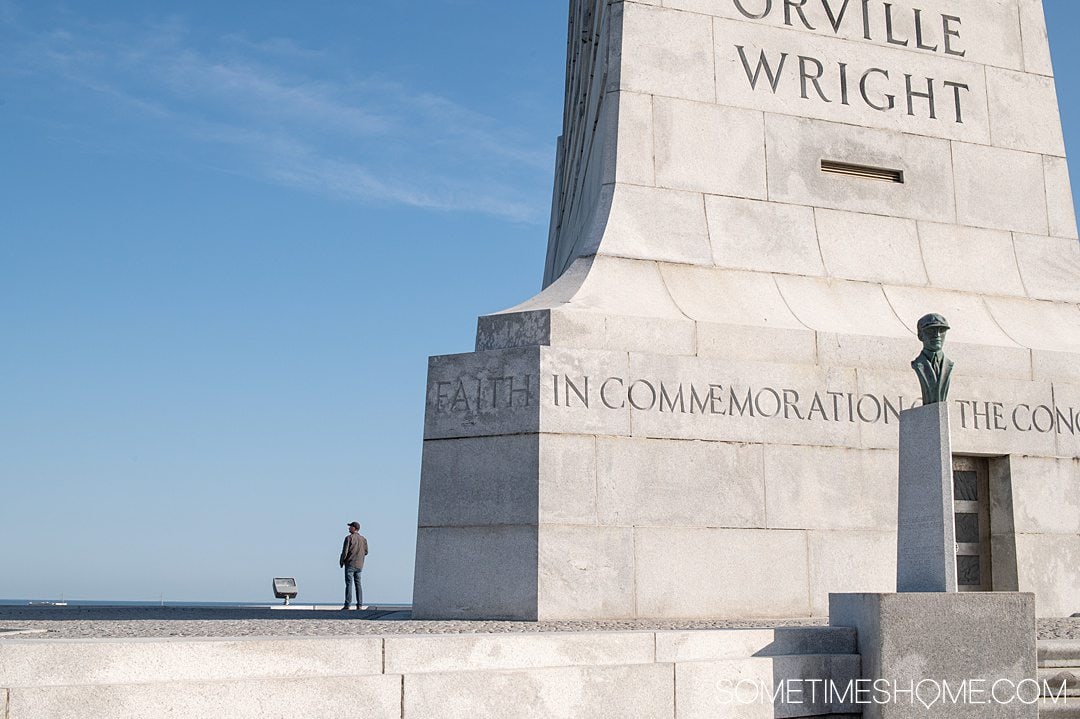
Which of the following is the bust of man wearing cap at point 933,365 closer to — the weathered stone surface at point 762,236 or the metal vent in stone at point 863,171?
the weathered stone surface at point 762,236

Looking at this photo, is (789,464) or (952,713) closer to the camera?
(952,713)

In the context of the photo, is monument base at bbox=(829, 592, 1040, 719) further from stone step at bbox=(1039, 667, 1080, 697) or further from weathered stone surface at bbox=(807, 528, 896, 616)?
weathered stone surface at bbox=(807, 528, 896, 616)

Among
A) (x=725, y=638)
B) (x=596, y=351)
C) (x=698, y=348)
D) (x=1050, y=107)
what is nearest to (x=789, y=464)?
(x=698, y=348)

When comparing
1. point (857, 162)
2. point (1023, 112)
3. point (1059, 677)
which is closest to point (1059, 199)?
point (1023, 112)

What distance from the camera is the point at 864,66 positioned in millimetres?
13414

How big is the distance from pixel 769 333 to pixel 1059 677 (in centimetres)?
451

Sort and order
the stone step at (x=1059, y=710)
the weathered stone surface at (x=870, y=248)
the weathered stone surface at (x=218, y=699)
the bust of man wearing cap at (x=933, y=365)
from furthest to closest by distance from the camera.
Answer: the weathered stone surface at (x=870, y=248) < the bust of man wearing cap at (x=933, y=365) < the stone step at (x=1059, y=710) < the weathered stone surface at (x=218, y=699)

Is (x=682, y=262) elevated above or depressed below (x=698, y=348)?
above

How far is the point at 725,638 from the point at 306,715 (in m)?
2.81

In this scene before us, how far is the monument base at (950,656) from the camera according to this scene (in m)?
7.38

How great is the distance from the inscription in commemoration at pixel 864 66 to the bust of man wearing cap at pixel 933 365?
5273 millimetres

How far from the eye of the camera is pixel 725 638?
750cm

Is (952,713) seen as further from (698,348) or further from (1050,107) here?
(1050,107)

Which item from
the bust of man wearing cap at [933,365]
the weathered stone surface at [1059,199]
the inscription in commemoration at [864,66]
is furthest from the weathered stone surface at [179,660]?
the weathered stone surface at [1059,199]
